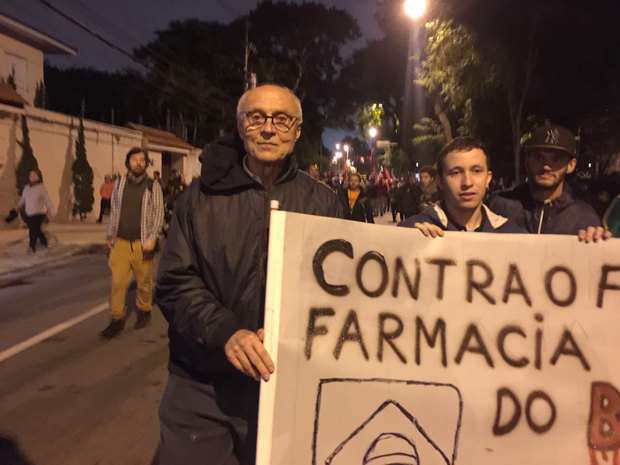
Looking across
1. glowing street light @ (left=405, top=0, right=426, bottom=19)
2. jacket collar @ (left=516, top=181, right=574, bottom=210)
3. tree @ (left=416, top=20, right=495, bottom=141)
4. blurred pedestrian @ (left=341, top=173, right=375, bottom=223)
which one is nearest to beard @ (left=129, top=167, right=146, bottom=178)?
blurred pedestrian @ (left=341, top=173, right=375, bottom=223)

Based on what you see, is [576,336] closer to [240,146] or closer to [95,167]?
[240,146]

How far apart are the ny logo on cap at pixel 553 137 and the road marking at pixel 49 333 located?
4708 mm

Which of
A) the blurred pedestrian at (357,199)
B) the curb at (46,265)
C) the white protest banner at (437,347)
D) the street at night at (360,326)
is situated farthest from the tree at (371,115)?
the white protest banner at (437,347)

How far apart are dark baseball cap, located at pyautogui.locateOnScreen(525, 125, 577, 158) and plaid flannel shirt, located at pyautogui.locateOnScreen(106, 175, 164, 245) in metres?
3.84

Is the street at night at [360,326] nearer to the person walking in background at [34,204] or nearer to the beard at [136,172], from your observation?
the beard at [136,172]

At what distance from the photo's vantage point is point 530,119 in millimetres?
15938

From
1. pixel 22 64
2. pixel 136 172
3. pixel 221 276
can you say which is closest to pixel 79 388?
pixel 136 172

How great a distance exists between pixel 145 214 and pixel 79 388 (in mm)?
1823

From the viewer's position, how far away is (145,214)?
529 centimetres

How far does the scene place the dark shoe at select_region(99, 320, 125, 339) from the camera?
17.7 ft

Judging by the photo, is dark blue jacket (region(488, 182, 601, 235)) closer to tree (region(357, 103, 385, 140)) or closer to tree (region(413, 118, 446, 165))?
tree (region(413, 118, 446, 165))

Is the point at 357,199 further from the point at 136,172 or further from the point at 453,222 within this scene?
the point at 453,222

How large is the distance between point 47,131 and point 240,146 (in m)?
16.8

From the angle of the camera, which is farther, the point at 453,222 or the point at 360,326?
the point at 453,222
